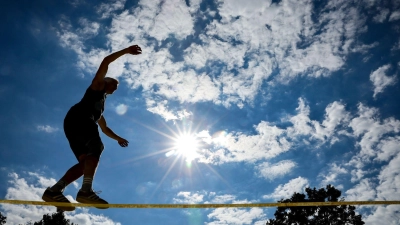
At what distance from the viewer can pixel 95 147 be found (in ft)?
16.3

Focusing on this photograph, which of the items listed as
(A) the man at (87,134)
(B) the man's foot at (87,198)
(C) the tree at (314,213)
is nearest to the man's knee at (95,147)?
(A) the man at (87,134)

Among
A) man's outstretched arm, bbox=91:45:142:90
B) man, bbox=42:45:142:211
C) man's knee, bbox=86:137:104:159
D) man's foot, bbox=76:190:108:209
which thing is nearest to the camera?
man's foot, bbox=76:190:108:209

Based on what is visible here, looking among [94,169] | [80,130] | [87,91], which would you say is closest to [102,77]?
[87,91]

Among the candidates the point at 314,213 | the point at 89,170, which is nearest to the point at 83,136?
the point at 89,170

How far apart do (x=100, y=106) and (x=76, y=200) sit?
158 cm

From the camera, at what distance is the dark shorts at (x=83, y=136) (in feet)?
16.3

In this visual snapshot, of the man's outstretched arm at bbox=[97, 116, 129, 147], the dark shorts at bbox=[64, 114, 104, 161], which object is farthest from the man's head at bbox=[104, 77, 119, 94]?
the man's outstretched arm at bbox=[97, 116, 129, 147]

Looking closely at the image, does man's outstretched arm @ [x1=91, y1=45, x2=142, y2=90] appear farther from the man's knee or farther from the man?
the man's knee

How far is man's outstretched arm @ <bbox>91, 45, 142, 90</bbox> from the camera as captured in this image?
514 cm

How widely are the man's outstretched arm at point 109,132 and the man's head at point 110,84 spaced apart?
860 mm

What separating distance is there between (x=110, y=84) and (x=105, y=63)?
1.48 ft

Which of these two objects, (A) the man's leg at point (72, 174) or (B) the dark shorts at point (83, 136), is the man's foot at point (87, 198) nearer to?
(A) the man's leg at point (72, 174)

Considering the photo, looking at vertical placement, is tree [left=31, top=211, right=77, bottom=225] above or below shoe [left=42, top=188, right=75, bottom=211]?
above

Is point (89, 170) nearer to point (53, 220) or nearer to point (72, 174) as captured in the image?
point (72, 174)
